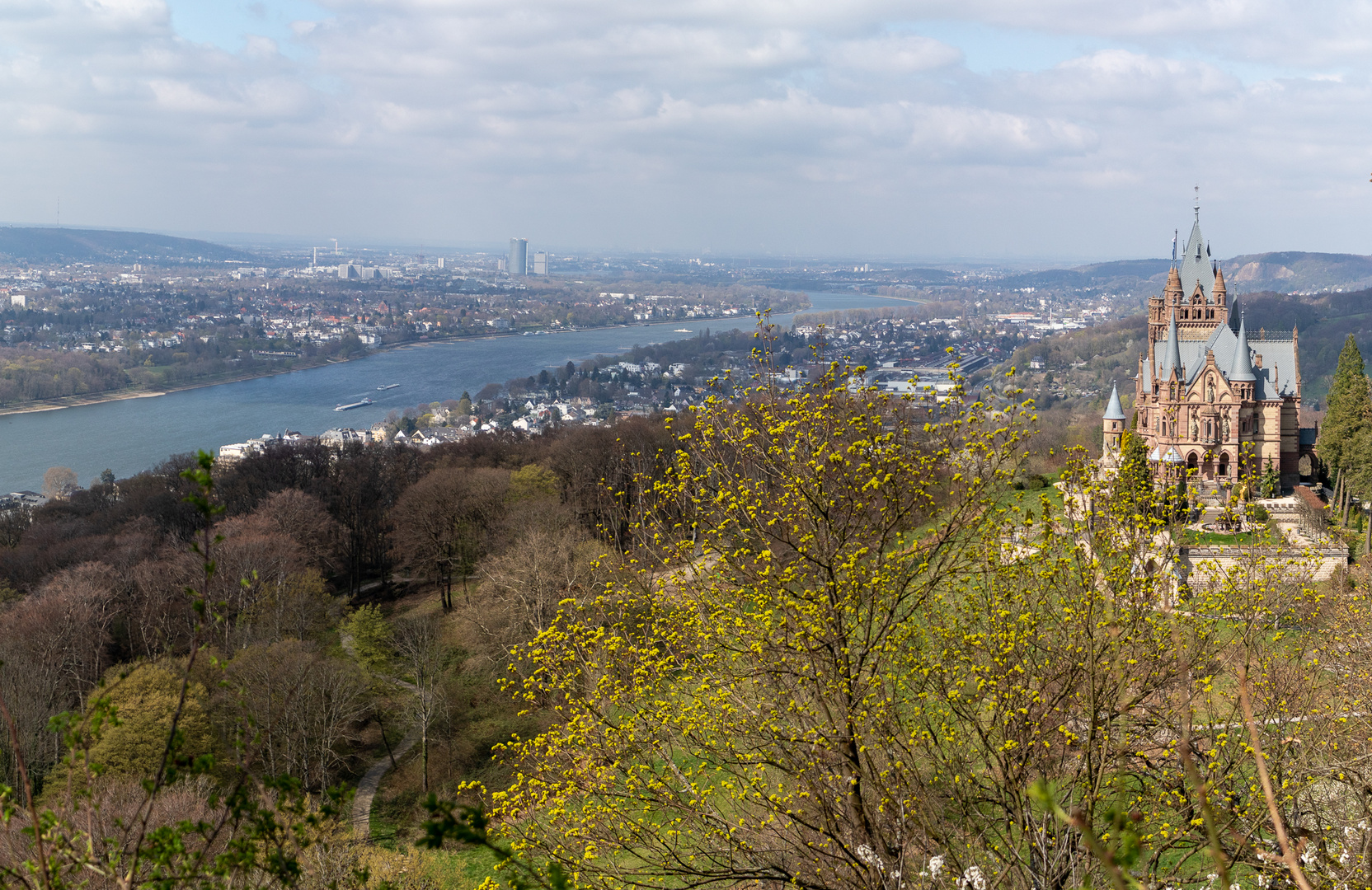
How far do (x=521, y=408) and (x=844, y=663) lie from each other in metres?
58.0

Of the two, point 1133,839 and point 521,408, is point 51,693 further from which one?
point 521,408

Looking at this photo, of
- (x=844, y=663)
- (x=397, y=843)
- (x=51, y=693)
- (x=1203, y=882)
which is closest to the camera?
(x=844, y=663)

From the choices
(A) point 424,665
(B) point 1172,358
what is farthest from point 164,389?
(B) point 1172,358

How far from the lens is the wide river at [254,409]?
175 ft

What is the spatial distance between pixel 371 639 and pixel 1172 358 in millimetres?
26107

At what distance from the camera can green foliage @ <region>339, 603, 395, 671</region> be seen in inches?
853

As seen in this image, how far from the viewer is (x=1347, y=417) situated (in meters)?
28.8

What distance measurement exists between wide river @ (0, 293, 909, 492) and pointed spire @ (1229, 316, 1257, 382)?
25.8 meters

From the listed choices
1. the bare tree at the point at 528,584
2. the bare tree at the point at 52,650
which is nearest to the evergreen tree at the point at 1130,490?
the bare tree at the point at 528,584

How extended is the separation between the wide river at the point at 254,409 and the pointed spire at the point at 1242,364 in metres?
25.8

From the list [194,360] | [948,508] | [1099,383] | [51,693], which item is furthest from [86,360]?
[948,508]

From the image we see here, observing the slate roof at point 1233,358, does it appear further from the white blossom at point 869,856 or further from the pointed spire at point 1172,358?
the white blossom at point 869,856

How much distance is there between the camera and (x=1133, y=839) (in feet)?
6.19

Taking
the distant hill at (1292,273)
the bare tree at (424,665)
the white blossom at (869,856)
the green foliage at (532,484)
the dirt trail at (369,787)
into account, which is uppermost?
the distant hill at (1292,273)
